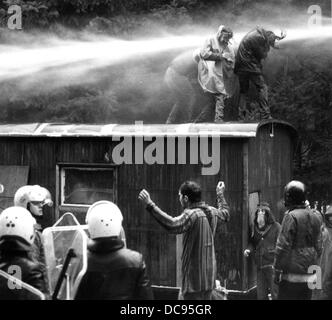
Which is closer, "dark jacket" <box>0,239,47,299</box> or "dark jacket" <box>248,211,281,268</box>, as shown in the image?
"dark jacket" <box>0,239,47,299</box>

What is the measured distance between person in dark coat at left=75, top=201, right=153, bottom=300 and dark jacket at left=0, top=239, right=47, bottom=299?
0.36 metres

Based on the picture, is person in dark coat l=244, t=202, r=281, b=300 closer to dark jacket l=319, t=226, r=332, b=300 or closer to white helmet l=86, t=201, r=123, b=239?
dark jacket l=319, t=226, r=332, b=300

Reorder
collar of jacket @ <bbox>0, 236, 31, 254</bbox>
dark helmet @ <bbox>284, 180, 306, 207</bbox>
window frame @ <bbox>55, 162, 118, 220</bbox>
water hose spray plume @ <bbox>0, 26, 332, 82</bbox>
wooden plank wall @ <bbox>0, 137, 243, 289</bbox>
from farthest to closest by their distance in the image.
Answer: water hose spray plume @ <bbox>0, 26, 332, 82</bbox> → window frame @ <bbox>55, 162, 118, 220</bbox> → wooden plank wall @ <bbox>0, 137, 243, 289</bbox> → dark helmet @ <bbox>284, 180, 306, 207</bbox> → collar of jacket @ <bbox>0, 236, 31, 254</bbox>

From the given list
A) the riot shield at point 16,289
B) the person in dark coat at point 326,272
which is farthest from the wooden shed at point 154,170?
the riot shield at point 16,289

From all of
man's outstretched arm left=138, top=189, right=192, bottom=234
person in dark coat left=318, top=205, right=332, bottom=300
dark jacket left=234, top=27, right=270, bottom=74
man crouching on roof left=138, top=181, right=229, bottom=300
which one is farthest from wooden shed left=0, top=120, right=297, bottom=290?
man's outstretched arm left=138, top=189, right=192, bottom=234

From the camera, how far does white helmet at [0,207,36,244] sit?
6266mm

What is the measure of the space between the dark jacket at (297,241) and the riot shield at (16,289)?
3.30 metres

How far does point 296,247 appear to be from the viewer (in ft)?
27.2

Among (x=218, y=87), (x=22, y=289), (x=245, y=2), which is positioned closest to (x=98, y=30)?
(x=245, y=2)

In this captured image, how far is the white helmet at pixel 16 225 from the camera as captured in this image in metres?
6.27

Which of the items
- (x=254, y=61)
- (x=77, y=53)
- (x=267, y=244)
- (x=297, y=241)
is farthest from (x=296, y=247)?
(x=77, y=53)

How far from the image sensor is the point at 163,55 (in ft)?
76.8

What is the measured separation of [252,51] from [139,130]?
273cm

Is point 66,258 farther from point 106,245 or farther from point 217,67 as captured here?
point 217,67
